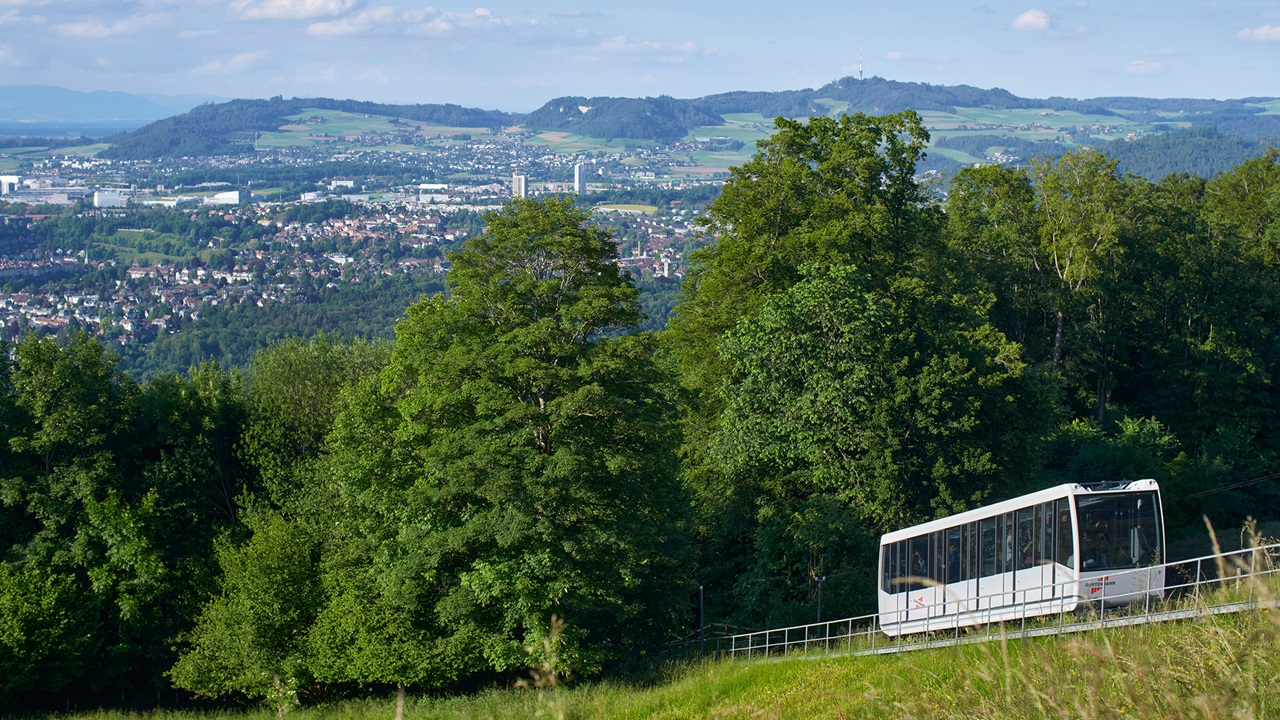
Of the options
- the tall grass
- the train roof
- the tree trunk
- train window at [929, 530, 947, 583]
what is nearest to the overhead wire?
the tree trunk

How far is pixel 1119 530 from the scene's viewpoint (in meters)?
15.5

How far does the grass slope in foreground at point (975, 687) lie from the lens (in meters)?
5.50

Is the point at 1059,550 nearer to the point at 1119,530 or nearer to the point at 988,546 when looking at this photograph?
the point at 1119,530

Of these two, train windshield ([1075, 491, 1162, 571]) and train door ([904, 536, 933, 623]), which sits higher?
train windshield ([1075, 491, 1162, 571])

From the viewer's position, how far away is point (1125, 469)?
31.8 m

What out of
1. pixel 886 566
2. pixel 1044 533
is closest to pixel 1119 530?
pixel 1044 533

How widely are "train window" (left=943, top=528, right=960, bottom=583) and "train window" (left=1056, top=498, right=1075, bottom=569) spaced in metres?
2.20

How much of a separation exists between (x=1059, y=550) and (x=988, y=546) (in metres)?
1.46

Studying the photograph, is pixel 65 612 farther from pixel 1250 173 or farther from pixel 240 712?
pixel 1250 173

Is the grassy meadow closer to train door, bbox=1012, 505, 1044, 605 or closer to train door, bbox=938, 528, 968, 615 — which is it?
train door, bbox=1012, 505, 1044, 605

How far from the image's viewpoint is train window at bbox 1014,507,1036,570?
16.1 meters

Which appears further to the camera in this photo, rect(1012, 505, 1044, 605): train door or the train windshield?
rect(1012, 505, 1044, 605): train door

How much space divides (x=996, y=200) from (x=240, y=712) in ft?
106

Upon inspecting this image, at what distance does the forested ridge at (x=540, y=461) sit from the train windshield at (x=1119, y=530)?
739 centimetres
